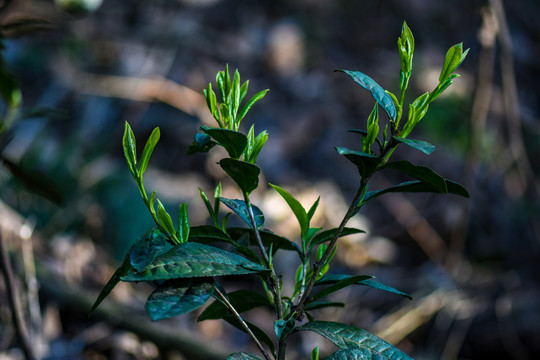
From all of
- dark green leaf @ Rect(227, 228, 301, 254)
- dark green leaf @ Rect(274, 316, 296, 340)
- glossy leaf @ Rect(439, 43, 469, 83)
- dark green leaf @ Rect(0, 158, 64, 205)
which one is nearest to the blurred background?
dark green leaf @ Rect(0, 158, 64, 205)

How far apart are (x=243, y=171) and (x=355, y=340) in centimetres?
19

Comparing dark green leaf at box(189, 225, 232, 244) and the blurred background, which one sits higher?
dark green leaf at box(189, 225, 232, 244)

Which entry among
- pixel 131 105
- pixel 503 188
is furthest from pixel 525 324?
pixel 131 105

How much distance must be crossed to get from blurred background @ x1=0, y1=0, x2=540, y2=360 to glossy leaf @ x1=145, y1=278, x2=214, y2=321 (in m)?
0.48

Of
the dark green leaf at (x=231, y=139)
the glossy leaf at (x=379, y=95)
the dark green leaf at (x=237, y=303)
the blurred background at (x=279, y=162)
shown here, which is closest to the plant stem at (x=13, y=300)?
the blurred background at (x=279, y=162)

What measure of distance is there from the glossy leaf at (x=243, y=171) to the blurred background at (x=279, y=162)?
1.56ft

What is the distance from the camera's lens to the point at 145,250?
1.33 feet

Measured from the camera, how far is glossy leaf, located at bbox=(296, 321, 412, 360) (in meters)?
0.44

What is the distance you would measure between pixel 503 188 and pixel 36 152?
2.49 meters

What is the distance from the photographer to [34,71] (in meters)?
3.56

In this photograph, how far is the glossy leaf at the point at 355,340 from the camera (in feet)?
1.45

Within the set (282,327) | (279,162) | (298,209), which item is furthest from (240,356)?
(279,162)

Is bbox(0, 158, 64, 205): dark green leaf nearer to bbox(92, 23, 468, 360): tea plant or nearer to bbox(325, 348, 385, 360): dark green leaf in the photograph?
bbox(92, 23, 468, 360): tea plant

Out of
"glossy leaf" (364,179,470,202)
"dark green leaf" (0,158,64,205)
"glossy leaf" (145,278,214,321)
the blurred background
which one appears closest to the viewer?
"glossy leaf" (145,278,214,321)
